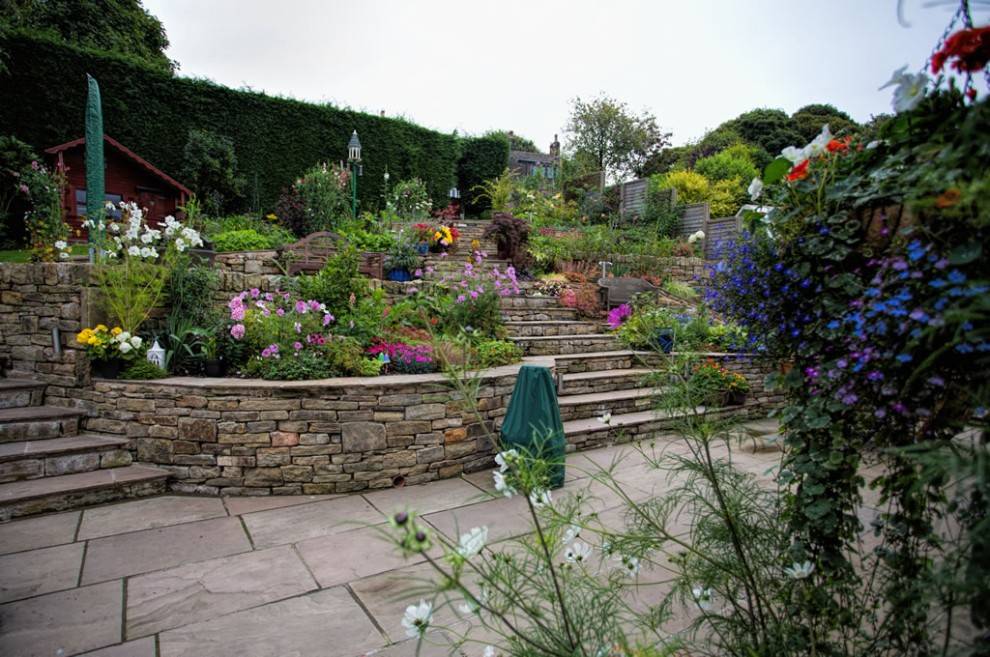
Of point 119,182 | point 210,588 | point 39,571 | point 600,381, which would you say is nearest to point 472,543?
point 210,588

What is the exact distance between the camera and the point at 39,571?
8.45ft

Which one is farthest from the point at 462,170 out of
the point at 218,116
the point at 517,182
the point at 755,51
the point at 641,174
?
the point at 755,51

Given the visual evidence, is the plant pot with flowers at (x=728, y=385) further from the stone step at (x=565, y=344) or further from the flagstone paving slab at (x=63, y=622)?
the flagstone paving slab at (x=63, y=622)

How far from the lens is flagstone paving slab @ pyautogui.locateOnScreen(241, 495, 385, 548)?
3014 mm

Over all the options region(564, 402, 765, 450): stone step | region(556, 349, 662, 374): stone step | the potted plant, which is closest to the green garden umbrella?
region(564, 402, 765, 450): stone step

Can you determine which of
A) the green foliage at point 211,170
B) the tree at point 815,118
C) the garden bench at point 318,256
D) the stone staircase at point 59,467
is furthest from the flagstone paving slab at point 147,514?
the tree at point 815,118

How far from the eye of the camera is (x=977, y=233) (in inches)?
37.6

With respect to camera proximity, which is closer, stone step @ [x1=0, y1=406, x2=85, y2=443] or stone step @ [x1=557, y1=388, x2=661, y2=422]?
stone step @ [x1=0, y1=406, x2=85, y2=443]

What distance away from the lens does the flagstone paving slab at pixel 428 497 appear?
11.2 feet

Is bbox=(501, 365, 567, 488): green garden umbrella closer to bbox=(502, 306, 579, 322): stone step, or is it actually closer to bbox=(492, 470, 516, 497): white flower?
bbox=(492, 470, 516, 497): white flower

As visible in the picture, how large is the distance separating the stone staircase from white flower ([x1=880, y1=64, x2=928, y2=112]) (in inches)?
178

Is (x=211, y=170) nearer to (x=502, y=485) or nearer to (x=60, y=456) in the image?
(x=60, y=456)

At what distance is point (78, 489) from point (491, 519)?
2.89m

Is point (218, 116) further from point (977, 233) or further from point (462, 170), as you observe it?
point (977, 233)
